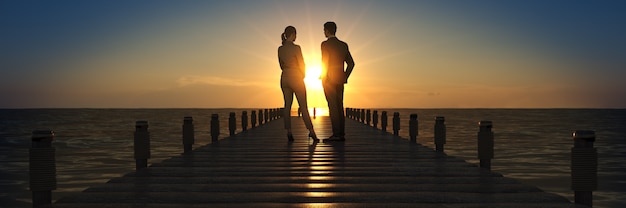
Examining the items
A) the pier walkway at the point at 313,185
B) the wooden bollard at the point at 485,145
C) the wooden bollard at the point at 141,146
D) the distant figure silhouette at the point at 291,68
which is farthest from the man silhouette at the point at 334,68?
the wooden bollard at the point at 141,146

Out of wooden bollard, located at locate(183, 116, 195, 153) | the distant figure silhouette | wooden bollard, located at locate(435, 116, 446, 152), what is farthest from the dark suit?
wooden bollard, located at locate(183, 116, 195, 153)

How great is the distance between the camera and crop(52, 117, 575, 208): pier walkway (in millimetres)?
6516

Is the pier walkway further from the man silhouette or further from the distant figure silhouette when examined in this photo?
the man silhouette

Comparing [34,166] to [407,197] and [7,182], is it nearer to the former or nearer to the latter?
[407,197]

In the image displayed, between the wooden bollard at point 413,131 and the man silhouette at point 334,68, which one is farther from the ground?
the man silhouette at point 334,68

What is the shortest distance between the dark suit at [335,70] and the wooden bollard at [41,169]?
7.29m

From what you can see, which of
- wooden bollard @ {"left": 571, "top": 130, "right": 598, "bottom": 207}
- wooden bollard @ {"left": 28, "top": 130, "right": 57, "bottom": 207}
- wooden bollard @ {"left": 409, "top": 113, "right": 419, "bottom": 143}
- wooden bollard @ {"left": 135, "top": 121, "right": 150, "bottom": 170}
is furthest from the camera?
wooden bollard @ {"left": 409, "top": 113, "right": 419, "bottom": 143}

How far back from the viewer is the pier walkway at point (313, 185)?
6516 mm

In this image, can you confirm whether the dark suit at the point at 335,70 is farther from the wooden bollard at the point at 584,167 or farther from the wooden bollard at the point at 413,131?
the wooden bollard at the point at 584,167

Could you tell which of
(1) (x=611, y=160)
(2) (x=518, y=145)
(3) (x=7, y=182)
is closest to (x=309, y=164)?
(3) (x=7, y=182)

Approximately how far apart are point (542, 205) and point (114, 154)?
35.9 m

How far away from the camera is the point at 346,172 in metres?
9.02

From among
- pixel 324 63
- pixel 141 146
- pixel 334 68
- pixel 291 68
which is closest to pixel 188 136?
pixel 291 68

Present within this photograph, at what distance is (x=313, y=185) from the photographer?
7.67 m
